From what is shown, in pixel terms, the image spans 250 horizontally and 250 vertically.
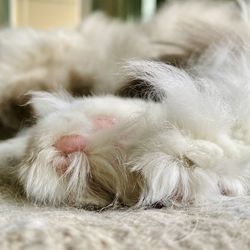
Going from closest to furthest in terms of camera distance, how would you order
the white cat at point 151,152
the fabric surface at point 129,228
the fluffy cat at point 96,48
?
the fabric surface at point 129,228 → the white cat at point 151,152 → the fluffy cat at point 96,48

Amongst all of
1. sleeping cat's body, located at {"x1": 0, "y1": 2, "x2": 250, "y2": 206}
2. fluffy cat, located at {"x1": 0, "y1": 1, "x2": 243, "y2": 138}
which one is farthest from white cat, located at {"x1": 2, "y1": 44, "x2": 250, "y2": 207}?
fluffy cat, located at {"x1": 0, "y1": 1, "x2": 243, "y2": 138}

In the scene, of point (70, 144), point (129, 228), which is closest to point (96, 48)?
point (70, 144)

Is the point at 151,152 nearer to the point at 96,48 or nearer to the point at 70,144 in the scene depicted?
the point at 70,144

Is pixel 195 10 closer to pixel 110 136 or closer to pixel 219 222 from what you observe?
pixel 110 136

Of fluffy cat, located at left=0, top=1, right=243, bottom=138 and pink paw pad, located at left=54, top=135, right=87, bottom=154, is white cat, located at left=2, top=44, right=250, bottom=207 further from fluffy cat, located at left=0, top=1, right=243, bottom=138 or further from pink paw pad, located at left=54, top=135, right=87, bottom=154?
fluffy cat, located at left=0, top=1, right=243, bottom=138

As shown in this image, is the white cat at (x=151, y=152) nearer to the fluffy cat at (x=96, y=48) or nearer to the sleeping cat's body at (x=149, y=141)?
the sleeping cat's body at (x=149, y=141)

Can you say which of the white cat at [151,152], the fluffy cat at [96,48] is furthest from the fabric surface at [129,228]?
the fluffy cat at [96,48]

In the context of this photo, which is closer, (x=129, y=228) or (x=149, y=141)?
(x=129, y=228)
